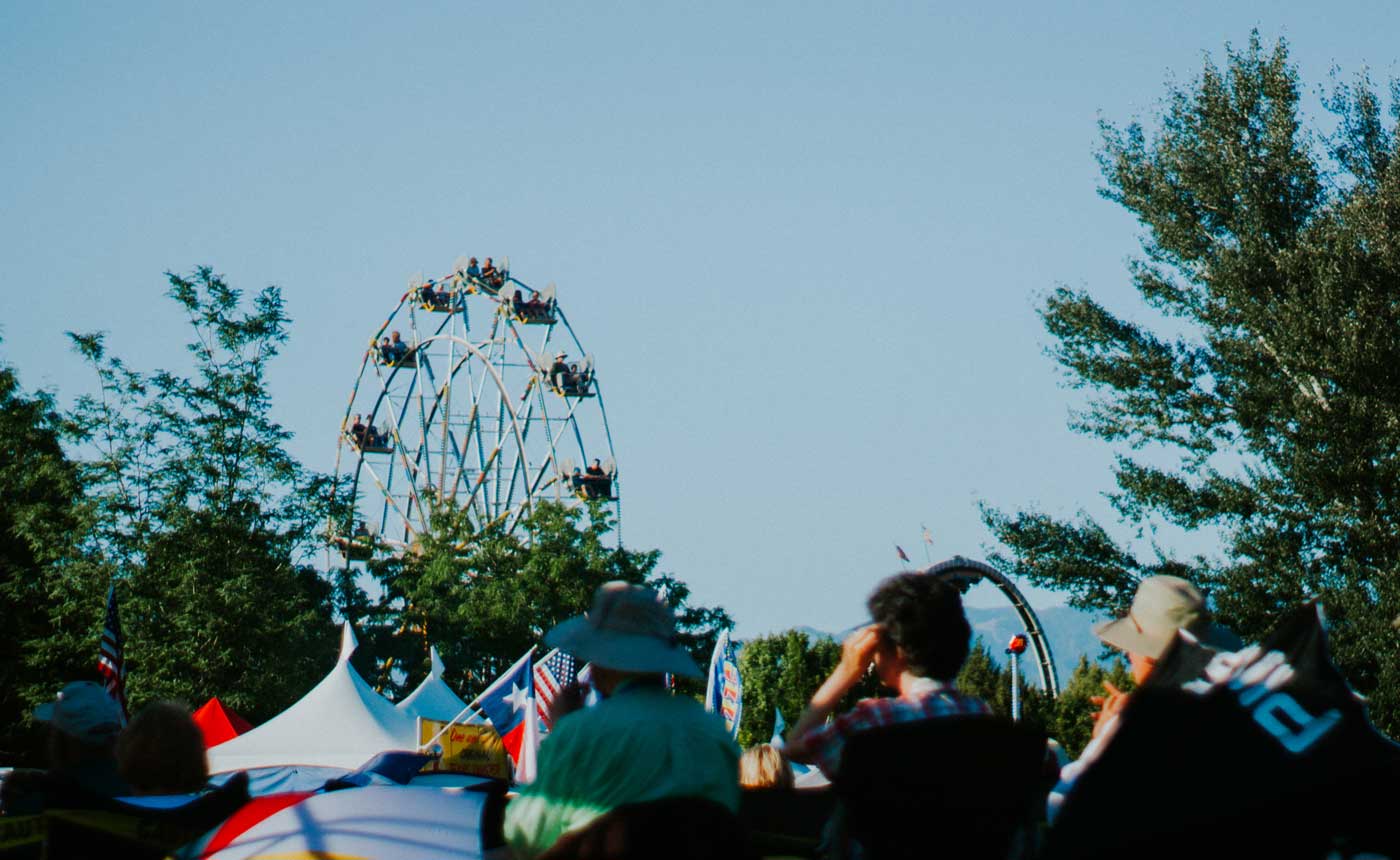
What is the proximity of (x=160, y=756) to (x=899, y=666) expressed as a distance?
2.69 meters

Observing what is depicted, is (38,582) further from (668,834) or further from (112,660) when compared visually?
(668,834)

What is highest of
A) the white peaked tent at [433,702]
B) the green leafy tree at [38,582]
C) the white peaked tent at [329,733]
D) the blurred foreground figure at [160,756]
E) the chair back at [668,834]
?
the green leafy tree at [38,582]

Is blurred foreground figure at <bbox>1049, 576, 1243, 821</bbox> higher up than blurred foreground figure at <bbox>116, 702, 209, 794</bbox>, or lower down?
higher up

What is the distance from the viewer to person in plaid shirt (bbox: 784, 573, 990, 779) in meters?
3.62

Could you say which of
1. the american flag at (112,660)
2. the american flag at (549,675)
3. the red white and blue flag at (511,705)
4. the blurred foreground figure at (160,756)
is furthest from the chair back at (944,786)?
the american flag at (549,675)

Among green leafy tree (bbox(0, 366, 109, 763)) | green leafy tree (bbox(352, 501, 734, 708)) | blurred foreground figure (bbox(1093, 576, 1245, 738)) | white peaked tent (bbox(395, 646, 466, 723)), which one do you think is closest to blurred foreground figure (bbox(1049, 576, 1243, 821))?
blurred foreground figure (bbox(1093, 576, 1245, 738))

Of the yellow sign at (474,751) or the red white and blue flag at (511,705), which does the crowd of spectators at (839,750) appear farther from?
the red white and blue flag at (511,705)

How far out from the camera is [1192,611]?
4.31 meters

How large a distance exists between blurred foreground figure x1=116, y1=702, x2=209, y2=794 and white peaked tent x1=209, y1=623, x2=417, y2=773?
12.5 metres

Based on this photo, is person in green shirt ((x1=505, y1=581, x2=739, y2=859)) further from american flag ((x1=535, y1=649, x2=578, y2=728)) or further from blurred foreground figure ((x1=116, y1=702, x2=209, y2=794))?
american flag ((x1=535, y1=649, x2=578, y2=728))

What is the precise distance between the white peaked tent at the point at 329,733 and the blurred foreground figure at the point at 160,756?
12.5 metres

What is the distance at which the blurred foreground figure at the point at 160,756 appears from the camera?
5012mm

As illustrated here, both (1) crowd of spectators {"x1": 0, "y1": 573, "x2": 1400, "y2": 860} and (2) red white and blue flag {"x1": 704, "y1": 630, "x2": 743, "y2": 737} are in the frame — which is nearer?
(1) crowd of spectators {"x1": 0, "y1": 573, "x2": 1400, "y2": 860}

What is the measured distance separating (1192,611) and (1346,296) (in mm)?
19358
